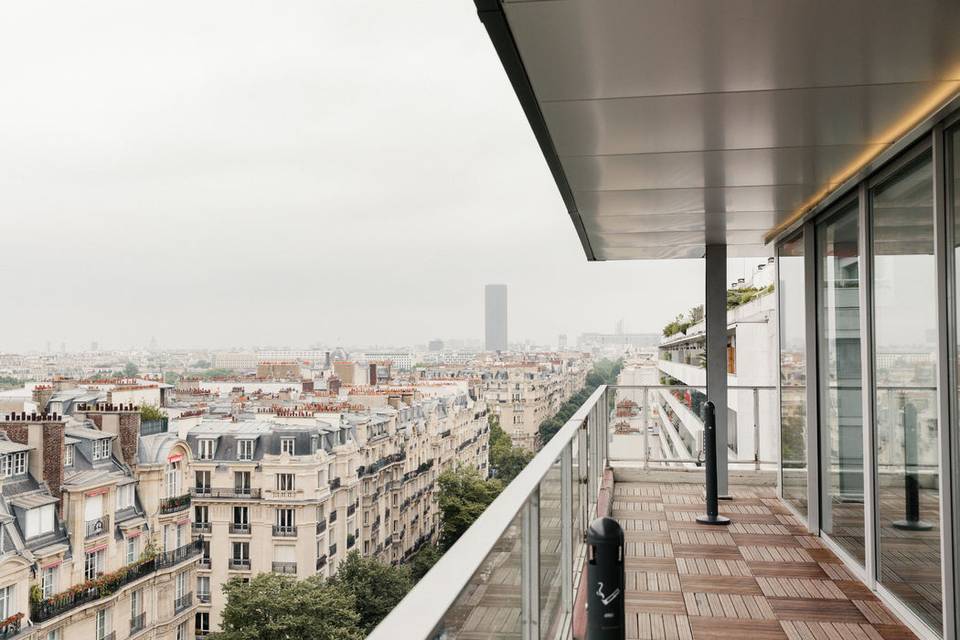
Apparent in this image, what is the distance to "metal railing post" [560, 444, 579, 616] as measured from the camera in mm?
3018

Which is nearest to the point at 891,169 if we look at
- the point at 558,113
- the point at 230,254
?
the point at 558,113

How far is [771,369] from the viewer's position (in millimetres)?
7586

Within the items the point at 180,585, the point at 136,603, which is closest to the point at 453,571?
the point at 136,603

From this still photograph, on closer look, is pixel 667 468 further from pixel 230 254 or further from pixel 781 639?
pixel 230 254

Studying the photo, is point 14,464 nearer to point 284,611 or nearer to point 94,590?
point 94,590

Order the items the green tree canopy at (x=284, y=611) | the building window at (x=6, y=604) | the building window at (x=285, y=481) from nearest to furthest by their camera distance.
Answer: the building window at (x=6, y=604) < the green tree canopy at (x=284, y=611) < the building window at (x=285, y=481)

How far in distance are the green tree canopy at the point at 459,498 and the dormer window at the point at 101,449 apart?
26297 mm

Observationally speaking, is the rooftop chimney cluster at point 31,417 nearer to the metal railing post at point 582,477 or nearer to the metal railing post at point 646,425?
the metal railing post at point 646,425

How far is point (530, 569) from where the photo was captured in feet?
7.02

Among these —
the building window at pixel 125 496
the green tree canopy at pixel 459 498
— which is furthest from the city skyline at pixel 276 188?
the building window at pixel 125 496

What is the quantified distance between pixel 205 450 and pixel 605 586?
186ft

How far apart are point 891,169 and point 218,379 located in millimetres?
62621

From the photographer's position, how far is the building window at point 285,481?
175ft

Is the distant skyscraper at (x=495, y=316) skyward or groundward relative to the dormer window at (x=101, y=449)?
skyward
